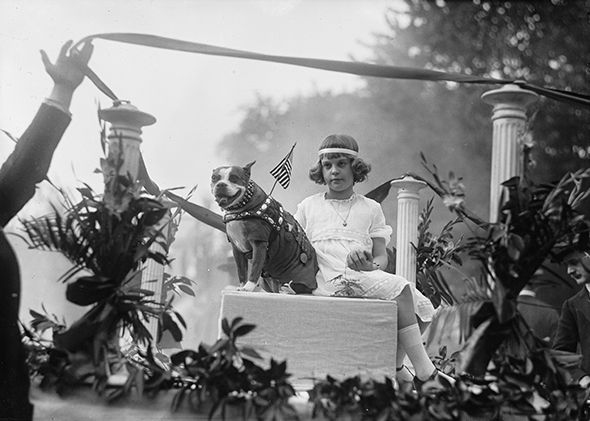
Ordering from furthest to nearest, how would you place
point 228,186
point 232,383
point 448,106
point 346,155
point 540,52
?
point 448,106
point 540,52
point 346,155
point 228,186
point 232,383

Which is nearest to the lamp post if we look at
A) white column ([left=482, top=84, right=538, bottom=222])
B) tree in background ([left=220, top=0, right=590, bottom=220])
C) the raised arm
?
the raised arm

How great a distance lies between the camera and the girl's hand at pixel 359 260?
3.28 m

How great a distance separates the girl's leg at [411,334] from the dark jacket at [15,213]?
1.72 meters

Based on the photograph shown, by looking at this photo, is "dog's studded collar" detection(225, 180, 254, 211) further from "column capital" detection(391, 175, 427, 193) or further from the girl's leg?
"column capital" detection(391, 175, 427, 193)

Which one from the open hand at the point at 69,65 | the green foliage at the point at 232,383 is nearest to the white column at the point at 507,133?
the green foliage at the point at 232,383

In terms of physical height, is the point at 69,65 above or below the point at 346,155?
above

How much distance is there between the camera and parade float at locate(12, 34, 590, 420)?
255 centimetres

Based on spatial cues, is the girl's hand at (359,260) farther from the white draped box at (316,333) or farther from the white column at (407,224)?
the white column at (407,224)

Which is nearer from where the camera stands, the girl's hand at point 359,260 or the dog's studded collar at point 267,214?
the dog's studded collar at point 267,214

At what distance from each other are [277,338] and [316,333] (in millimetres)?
178

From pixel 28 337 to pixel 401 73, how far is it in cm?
228

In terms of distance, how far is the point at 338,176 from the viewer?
12.0 ft

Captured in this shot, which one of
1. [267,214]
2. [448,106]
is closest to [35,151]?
[267,214]

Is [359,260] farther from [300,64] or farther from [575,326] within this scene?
[575,326]
